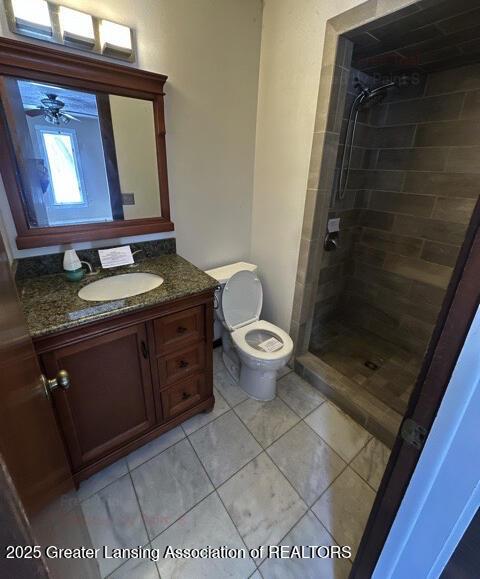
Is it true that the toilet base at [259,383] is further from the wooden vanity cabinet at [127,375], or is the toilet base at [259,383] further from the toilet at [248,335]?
the wooden vanity cabinet at [127,375]

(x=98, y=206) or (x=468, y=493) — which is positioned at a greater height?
(x=98, y=206)

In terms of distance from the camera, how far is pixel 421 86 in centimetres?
190

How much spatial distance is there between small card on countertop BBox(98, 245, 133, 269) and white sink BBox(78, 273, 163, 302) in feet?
0.28

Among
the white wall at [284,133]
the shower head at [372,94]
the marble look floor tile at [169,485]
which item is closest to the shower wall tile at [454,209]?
the shower head at [372,94]

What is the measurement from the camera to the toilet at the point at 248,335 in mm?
1707

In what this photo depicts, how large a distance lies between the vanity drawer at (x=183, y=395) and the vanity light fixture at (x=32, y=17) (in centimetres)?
170

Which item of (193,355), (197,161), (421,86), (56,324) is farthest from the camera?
(421,86)

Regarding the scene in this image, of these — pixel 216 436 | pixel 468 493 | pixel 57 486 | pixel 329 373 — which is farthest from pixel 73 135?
pixel 329 373

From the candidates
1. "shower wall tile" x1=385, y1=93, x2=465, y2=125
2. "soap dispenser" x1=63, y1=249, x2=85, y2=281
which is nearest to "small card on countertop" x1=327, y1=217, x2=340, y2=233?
"shower wall tile" x1=385, y1=93, x2=465, y2=125

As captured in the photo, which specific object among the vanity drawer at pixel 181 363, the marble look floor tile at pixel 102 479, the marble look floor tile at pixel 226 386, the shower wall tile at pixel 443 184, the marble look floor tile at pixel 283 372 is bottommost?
the marble look floor tile at pixel 102 479

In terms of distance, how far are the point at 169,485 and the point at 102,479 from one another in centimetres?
34

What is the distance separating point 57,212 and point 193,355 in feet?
3.27

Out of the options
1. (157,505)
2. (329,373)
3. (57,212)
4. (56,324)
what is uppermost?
(57,212)

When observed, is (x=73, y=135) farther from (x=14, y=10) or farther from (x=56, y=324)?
(x=56, y=324)
